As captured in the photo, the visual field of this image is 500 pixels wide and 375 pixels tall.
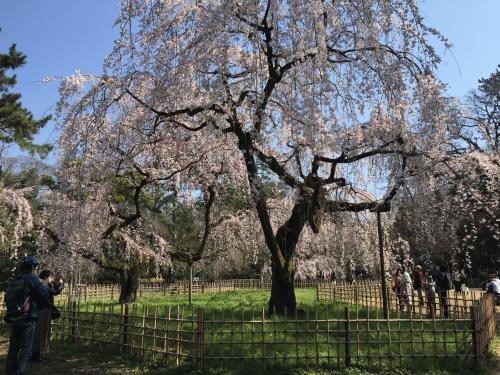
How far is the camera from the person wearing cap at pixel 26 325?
5.39 m

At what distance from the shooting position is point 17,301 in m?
5.43

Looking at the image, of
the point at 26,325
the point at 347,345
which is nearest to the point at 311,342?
the point at 347,345

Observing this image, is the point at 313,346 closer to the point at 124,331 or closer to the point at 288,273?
the point at 288,273

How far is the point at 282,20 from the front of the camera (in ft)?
22.0

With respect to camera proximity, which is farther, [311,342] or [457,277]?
[457,277]

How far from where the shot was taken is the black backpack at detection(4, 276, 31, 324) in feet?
17.6

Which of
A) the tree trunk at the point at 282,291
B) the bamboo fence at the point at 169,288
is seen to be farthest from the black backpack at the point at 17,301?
the bamboo fence at the point at 169,288

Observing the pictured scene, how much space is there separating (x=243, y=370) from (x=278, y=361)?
53cm

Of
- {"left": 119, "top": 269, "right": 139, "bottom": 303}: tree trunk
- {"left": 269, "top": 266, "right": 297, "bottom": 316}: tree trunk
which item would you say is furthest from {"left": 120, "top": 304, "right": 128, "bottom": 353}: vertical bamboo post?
{"left": 119, "top": 269, "right": 139, "bottom": 303}: tree trunk

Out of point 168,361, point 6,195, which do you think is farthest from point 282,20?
point 6,195

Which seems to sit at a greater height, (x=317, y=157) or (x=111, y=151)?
(x=111, y=151)

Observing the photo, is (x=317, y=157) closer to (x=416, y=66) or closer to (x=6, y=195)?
(x=416, y=66)

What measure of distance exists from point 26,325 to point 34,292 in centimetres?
41

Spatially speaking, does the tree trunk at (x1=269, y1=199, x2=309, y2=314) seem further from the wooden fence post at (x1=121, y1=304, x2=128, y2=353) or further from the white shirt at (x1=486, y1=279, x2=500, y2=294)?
the white shirt at (x1=486, y1=279, x2=500, y2=294)
